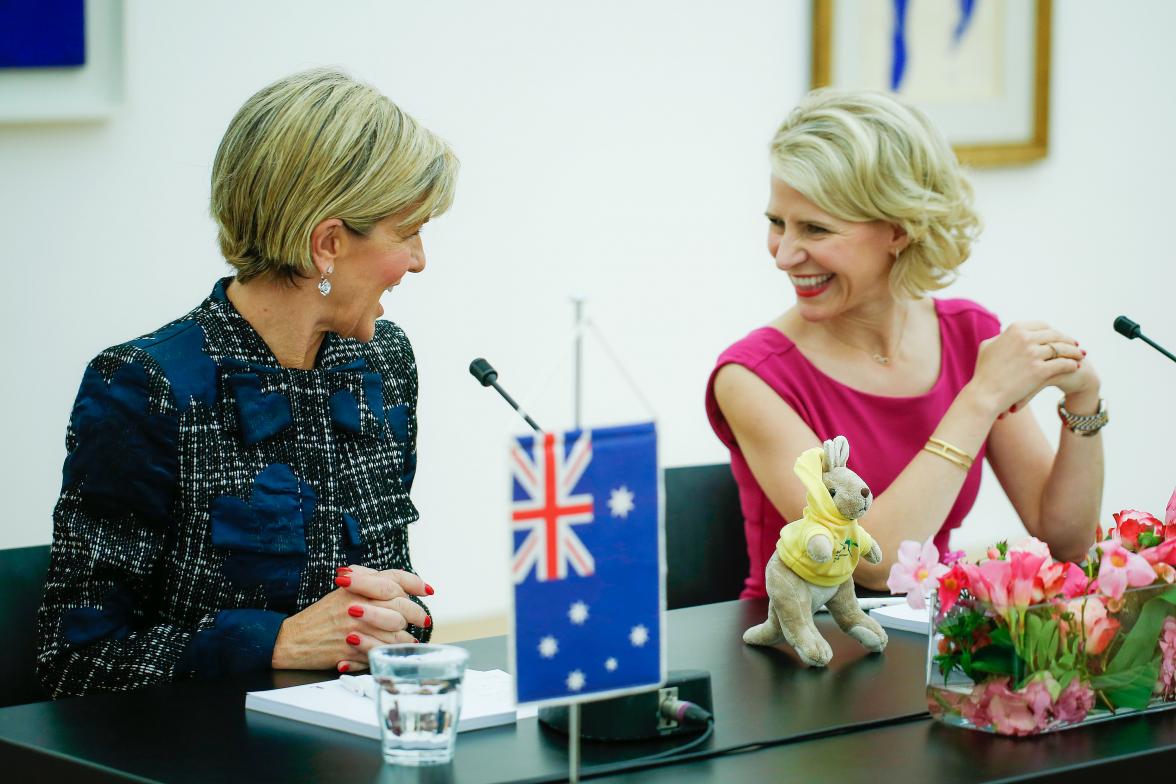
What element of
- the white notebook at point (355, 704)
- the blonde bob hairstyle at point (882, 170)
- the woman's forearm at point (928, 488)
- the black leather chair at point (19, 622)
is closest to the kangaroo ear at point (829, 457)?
the white notebook at point (355, 704)

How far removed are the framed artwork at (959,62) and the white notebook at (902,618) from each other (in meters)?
2.22

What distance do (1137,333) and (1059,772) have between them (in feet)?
2.95

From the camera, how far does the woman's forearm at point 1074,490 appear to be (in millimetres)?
2223

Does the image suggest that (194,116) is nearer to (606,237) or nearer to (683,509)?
(606,237)

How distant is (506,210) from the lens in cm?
335

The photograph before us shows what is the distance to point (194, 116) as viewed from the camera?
9.39 feet

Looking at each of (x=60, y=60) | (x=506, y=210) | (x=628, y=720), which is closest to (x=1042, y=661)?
(x=628, y=720)

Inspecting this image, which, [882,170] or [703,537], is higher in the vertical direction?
[882,170]

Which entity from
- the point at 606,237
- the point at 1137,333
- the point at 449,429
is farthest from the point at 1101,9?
the point at 1137,333

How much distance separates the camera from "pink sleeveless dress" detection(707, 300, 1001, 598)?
2162 mm

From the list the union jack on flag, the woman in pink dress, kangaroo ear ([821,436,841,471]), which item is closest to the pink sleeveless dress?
the woman in pink dress

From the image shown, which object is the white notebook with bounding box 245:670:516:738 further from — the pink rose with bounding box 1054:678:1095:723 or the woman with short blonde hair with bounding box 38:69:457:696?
the pink rose with bounding box 1054:678:1095:723

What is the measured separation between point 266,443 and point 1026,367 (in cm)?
109

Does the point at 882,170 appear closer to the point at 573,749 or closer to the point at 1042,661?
the point at 1042,661
